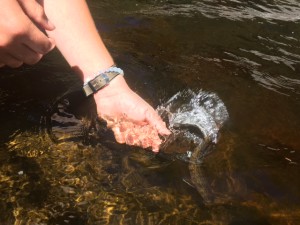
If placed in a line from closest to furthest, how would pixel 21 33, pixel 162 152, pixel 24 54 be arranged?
pixel 21 33 < pixel 24 54 < pixel 162 152

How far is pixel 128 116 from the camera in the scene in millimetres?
2551

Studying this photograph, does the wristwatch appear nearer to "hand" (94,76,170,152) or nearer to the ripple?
"hand" (94,76,170,152)

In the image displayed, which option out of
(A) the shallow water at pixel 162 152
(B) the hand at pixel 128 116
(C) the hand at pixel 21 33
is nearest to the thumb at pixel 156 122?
(B) the hand at pixel 128 116

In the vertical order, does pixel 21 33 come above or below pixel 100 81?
above

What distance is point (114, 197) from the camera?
1.96 meters

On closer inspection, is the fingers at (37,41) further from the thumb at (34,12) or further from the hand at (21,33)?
the thumb at (34,12)

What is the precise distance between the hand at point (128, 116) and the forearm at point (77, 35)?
191mm

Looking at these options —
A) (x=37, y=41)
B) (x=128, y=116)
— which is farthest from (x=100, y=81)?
(x=37, y=41)

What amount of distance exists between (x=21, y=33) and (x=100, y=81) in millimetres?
858

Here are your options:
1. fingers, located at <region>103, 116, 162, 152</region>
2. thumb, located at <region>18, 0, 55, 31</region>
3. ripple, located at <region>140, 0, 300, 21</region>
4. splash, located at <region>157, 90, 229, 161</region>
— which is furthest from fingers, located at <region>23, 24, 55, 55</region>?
ripple, located at <region>140, 0, 300, 21</region>

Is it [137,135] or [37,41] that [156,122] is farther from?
[37,41]

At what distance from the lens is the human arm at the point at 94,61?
8.07 feet

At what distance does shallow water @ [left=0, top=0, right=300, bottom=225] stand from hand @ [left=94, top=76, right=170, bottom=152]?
8 centimetres

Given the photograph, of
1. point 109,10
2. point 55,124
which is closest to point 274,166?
point 55,124
